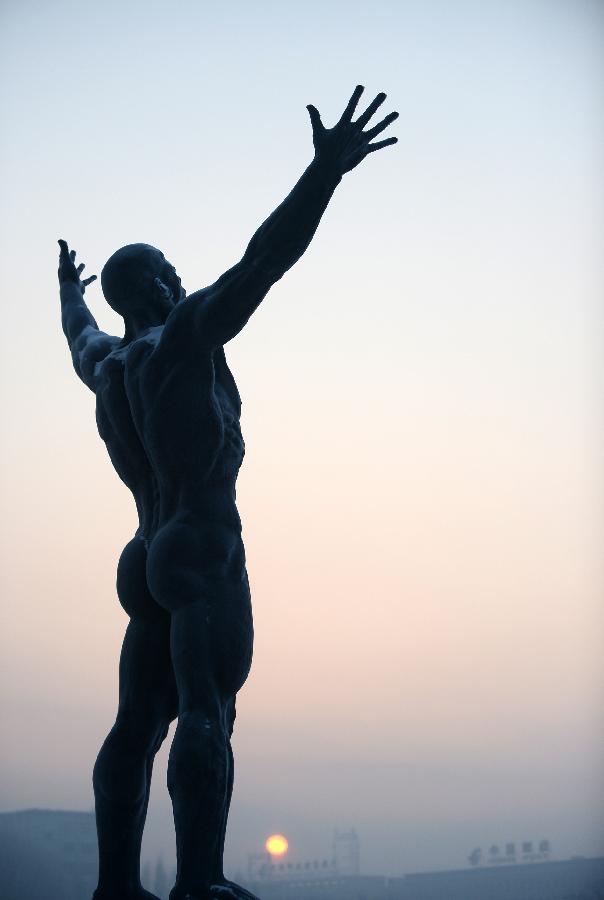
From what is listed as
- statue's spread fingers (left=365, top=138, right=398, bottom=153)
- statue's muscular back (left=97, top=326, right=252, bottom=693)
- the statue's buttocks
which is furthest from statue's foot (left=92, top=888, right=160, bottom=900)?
statue's spread fingers (left=365, top=138, right=398, bottom=153)

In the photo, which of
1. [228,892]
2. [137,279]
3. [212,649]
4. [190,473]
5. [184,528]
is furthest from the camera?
[137,279]

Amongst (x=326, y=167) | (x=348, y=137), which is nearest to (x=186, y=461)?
(x=326, y=167)

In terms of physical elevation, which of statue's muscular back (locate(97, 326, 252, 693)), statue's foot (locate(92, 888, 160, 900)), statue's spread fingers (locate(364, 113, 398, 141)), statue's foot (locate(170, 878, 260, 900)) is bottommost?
statue's foot (locate(92, 888, 160, 900))

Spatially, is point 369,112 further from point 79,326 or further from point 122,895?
point 122,895

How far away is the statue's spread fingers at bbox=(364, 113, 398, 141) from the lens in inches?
310

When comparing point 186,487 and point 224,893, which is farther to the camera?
point 186,487

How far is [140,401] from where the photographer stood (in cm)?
844

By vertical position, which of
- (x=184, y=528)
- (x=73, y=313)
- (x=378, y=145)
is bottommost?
(x=184, y=528)

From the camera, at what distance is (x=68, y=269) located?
10453mm

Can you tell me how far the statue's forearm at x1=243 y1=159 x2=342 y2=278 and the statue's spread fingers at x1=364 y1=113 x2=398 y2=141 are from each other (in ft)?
1.05

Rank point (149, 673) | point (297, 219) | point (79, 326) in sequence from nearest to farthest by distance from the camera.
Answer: point (297, 219), point (149, 673), point (79, 326)

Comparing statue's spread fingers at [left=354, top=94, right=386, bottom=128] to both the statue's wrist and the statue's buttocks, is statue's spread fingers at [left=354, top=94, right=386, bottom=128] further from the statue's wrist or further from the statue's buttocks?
the statue's buttocks

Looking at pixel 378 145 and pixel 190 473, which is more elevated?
pixel 378 145

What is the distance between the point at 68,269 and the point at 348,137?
334 centimetres
